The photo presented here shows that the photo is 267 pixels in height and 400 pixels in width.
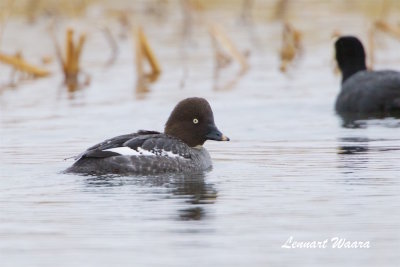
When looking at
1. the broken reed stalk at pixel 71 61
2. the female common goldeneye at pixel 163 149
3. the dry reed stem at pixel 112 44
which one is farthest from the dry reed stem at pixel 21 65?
the female common goldeneye at pixel 163 149

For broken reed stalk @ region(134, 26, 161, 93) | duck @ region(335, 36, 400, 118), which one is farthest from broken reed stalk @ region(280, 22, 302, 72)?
duck @ region(335, 36, 400, 118)

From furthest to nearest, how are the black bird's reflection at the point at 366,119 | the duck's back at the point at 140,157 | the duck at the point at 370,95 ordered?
the duck at the point at 370,95 → the black bird's reflection at the point at 366,119 → the duck's back at the point at 140,157

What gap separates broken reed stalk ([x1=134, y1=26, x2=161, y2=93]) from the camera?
1962cm

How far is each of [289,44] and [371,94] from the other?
6297mm

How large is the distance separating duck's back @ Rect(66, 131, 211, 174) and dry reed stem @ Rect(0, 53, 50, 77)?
7.59 metres

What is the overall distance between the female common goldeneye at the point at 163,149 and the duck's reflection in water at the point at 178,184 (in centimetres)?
14

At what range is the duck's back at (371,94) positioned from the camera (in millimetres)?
16188

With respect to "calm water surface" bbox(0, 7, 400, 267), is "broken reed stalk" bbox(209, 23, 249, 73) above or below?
above

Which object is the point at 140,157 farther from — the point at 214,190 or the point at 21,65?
the point at 21,65

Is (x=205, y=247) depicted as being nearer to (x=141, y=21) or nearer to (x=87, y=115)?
(x=87, y=115)

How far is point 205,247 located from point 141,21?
19189 millimetres

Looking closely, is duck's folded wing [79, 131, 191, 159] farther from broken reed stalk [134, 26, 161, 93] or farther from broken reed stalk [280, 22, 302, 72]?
broken reed stalk [280, 22, 302, 72]

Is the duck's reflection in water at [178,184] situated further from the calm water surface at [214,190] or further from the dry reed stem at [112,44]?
the dry reed stem at [112,44]

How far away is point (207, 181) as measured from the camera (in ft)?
36.1
